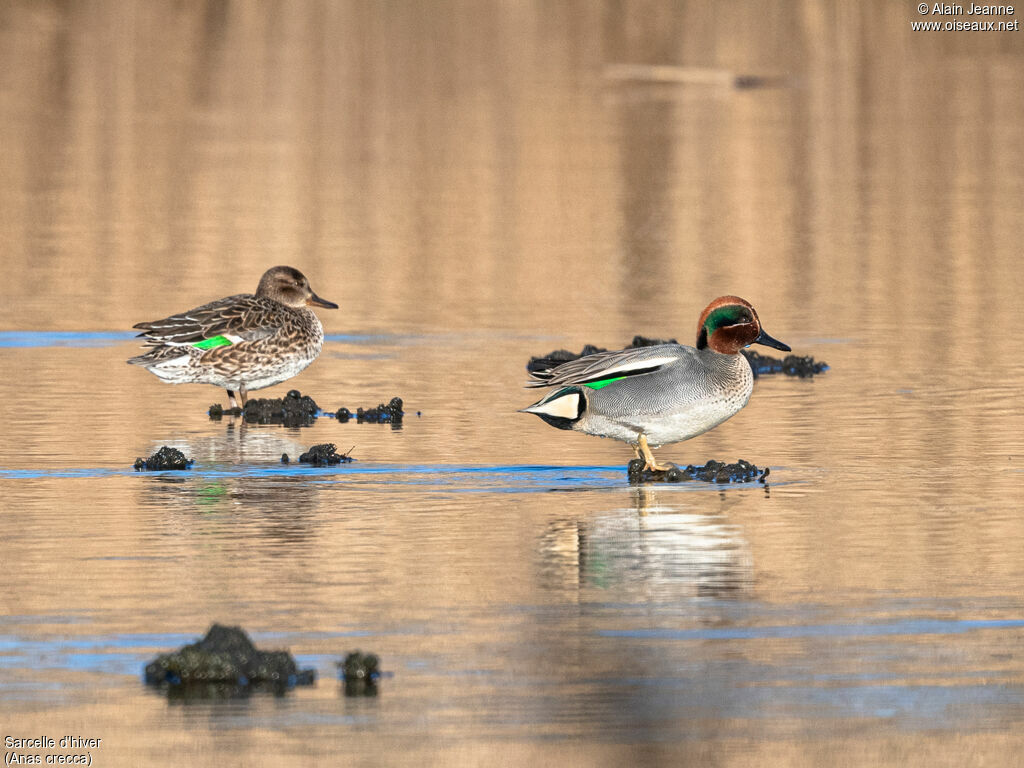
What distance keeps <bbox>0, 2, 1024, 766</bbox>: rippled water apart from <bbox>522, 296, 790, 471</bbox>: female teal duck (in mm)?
412

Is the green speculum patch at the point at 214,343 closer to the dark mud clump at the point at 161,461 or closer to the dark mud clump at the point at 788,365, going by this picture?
the dark mud clump at the point at 161,461

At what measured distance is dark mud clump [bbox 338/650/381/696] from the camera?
9.11m

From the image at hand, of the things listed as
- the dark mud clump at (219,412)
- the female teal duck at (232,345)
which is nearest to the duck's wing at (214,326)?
the female teal duck at (232,345)

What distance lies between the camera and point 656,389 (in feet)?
45.3

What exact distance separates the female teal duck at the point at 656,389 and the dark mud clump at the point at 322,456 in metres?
1.32

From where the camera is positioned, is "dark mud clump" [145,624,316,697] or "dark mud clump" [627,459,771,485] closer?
"dark mud clump" [145,624,316,697]

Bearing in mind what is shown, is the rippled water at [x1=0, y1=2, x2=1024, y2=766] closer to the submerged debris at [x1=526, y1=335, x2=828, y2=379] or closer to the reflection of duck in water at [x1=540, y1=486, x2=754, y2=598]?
the reflection of duck in water at [x1=540, y1=486, x2=754, y2=598]

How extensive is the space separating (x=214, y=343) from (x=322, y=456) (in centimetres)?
292

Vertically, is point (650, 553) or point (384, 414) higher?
point (384, 414)

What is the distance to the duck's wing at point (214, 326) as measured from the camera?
55.6 feet

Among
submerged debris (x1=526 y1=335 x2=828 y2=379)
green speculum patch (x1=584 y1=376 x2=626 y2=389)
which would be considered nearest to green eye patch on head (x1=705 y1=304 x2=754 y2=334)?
green speculum patch (x1=584 y1=376 x2=626 y2=389)

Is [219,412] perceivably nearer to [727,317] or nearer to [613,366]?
[613,366]

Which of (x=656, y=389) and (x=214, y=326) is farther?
(x=214, y=326)

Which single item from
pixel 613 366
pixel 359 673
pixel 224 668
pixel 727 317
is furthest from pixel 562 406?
pixel 224 668
